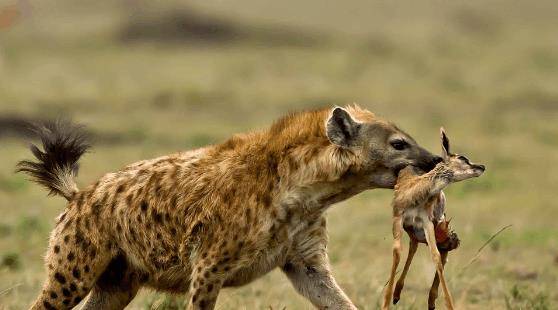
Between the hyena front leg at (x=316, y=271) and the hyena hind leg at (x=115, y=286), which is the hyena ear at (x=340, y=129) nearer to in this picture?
the hyena front leg at (x=316, y=271)

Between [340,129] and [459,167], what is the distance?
595mm

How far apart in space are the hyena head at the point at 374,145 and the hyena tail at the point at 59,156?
4.60 ft

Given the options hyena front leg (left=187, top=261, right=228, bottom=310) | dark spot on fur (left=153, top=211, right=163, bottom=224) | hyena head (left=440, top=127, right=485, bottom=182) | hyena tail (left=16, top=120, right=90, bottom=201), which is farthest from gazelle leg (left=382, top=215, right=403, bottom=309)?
hyena tail (left=16, top=120, right=90, bottom=201)

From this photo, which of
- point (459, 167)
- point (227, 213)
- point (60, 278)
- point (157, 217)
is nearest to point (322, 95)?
point (157, 217)

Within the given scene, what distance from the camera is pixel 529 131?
56.0 ft

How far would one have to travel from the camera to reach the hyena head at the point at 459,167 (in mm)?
4555

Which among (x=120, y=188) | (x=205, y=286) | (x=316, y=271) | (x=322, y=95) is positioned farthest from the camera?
(x=322, y=95)

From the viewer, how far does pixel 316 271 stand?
5.12 m

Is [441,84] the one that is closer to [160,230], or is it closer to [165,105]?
[165,105]

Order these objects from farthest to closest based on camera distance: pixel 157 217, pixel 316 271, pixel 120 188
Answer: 1. pixel 120 188
2. pixel 157 217
3. pixel 316 271

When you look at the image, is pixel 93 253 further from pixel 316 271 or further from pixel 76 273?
pixel 316 271

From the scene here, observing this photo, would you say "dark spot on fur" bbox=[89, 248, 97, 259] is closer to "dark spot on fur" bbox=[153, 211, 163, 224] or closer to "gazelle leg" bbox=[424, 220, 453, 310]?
"dark spot on fur" bbox=[153, 211, 163, 224]

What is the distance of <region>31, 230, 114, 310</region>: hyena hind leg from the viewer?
5.18 m

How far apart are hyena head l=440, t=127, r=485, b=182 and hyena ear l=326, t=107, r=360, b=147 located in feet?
1.51
